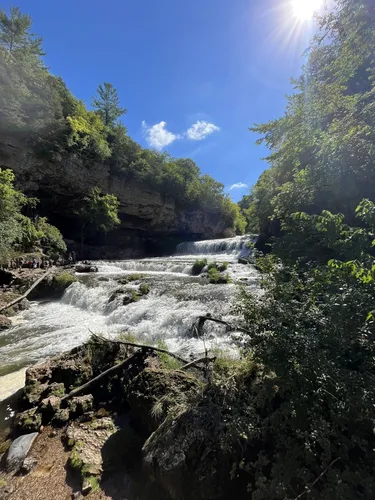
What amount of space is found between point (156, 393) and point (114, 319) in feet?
17.7

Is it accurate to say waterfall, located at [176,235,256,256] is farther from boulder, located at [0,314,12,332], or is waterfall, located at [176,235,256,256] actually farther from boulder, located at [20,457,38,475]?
boulder, located at [20,457,38,475]

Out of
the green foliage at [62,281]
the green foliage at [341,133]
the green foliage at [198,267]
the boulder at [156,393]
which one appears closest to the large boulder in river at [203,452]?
the boulder at [156,393]

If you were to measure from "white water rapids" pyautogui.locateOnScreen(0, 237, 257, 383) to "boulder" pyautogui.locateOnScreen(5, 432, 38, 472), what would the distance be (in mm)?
2008

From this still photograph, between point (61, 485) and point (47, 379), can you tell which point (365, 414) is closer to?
point (61, 485)

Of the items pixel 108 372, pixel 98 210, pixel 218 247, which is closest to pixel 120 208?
pixel 98 210

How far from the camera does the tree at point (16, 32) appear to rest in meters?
22.2

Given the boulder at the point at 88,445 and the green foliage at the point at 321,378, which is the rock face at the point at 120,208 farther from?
the green foliage at the point at 321,378

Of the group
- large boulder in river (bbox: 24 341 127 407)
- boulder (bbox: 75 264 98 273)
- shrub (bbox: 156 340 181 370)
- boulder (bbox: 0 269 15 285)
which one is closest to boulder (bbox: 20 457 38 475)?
large boulder in river (bbox: 24 341 127 407)

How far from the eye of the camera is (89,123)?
84.7ft

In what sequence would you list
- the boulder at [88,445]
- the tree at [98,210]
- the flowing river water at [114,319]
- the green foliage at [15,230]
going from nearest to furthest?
the boulder at [88,445] → the flowing river water at [114,319] → the green foliage at [15,230] → the tree at [98,210]

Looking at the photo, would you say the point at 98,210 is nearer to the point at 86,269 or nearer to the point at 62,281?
the point at 86,269

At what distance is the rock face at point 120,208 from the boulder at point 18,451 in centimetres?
2029

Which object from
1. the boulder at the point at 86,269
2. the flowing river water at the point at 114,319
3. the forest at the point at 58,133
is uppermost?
the forest at the point at 58,133

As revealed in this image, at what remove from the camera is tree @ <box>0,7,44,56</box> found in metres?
22.2
